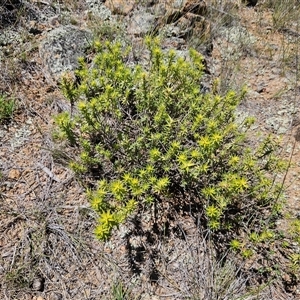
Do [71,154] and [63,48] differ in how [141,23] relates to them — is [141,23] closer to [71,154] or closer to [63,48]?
[63,48]

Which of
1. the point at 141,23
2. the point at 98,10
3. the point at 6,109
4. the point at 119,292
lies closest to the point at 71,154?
the point at 6,109

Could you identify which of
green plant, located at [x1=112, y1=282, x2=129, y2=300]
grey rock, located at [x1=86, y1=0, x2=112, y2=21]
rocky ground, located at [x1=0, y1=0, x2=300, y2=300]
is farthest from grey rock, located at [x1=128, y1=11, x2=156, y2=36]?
green plant, located at [x1=112, y1=282, x2=129, y2=300]

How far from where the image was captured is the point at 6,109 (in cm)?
291

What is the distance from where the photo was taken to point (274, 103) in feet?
11.6

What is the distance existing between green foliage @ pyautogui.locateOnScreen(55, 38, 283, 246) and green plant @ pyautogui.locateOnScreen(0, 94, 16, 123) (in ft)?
2.25

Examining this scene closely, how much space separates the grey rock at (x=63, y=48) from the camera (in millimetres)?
3250

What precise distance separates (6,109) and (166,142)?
1.50 metres

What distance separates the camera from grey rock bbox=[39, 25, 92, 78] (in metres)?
3.25

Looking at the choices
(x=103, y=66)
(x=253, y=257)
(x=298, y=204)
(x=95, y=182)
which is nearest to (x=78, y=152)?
(x=95, y=182)

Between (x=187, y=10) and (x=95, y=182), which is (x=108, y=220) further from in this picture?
(x=187, y=10)

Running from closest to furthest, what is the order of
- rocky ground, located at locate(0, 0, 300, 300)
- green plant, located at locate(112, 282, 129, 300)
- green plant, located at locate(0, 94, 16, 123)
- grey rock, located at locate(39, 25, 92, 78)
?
green plant, located at locate(112, 282, 129, 300) → rocky ground, located at locate(0, 0, 300, 300) → green plant, located at locate(0, 94, 16, 123) → grey rock, located at locate(39, 25, 92, 78)

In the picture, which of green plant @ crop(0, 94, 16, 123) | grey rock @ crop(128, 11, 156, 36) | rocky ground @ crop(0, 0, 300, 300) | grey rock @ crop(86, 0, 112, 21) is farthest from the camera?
grey rock @ crop(86, 0, 112, 21)

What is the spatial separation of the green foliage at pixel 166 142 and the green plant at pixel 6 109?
2.25 ft

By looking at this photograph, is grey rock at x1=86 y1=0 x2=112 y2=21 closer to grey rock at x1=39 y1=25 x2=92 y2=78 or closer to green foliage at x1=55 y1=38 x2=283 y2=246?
grey rock at x1=39 y1=25 x2=92 y2=78
